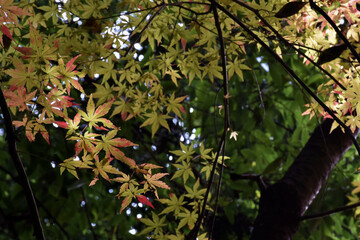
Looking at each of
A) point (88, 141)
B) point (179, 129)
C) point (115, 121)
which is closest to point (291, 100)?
point (179, 129)

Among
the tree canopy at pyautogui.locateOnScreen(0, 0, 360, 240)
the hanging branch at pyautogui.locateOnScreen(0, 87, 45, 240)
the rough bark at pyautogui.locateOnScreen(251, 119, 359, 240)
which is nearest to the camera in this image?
the hanging branch at pyautogui.locateOnScreen(0, 87, 45, 240)

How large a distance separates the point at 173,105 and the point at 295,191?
503 millimetres

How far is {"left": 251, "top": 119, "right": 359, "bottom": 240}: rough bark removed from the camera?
1.14 metres

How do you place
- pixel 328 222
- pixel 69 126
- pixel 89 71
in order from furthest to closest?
pixel 328 222 < pixel 89 71 < pixel 69 126

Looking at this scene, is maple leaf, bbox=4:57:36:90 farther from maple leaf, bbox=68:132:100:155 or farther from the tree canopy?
maple leaf, bbox=68:132:100:155

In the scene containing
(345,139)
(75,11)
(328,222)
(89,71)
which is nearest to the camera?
(89,71)

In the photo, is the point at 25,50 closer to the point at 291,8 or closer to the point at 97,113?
the point at 97,113

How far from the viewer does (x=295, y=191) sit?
1.19m

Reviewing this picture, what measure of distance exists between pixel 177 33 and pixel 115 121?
29cm

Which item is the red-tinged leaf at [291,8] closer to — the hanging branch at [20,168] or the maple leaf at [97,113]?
the maple leaf at [97,113]

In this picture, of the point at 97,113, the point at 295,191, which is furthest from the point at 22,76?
the point at 295,191

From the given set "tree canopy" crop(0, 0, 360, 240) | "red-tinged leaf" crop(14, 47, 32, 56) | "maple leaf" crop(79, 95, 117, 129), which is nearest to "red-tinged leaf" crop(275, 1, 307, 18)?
"tree canopy" crop(0, 0, 360, 240)

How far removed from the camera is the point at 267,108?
1789 mm

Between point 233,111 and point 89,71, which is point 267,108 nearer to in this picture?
point 233,111
